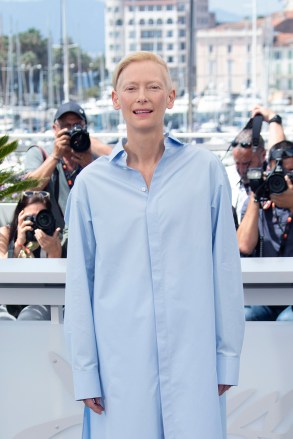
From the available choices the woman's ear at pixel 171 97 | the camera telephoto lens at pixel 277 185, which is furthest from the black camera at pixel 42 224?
the woman's ear at pixel 171 97

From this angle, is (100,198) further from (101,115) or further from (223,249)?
(101,115)

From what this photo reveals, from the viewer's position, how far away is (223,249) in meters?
2.19

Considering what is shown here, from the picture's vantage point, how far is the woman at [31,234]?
12.1ft

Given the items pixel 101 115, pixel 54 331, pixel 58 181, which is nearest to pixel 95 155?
pixel 58 181

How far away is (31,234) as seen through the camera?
3877 mm

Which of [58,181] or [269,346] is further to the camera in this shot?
[58,181]

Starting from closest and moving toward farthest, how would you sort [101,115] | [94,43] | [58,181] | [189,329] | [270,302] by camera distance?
[189,329] → [270,302] → [58,181] → [101,115] → [94,43]

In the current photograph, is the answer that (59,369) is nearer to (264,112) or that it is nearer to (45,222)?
(45,222)

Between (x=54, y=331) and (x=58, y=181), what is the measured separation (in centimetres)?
203

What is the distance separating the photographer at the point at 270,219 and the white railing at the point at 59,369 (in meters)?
0.91

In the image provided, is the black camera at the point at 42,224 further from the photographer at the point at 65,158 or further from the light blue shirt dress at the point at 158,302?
the light blue shirt dress at the point at 158,302

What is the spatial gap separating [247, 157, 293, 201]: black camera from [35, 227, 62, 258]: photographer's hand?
36.5 inches

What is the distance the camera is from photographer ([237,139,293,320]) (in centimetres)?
384

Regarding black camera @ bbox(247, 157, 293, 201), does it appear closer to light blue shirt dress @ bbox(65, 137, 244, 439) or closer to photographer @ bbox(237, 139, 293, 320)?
photographer @ bbox(237, 139, 293, 320)
